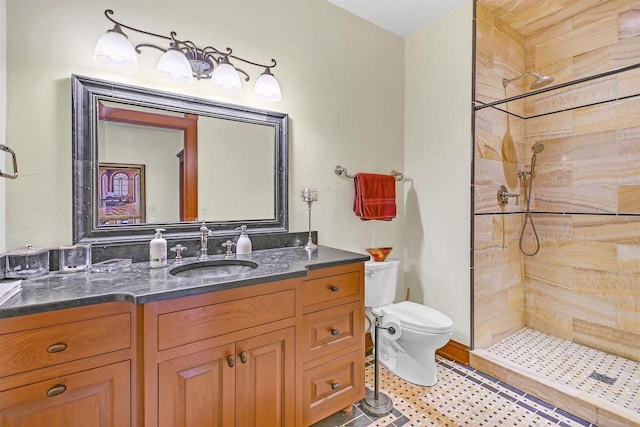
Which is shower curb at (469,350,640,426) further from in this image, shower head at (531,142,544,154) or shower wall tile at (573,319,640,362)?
shower head at (531,142,544,154)


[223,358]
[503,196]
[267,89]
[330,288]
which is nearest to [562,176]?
[503,196]

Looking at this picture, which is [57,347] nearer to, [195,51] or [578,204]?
[195,51]

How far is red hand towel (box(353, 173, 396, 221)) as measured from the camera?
7.46ft

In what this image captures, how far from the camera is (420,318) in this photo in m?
2.04

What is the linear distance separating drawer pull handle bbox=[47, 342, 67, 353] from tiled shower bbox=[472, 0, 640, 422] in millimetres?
2301

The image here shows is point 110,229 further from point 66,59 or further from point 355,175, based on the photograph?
point 355,175

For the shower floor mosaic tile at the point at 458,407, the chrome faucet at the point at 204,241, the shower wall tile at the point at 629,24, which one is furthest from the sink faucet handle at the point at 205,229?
the shower wall tile at the point at 629,24

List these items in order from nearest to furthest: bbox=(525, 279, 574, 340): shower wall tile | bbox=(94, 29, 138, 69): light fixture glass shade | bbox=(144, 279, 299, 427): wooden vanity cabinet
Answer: bbox=(144, 279, 299, 427): wooden vanity cabinet
bbox=(94, 29, 138, 69): light fixture glass shade
bbox=(525, 279, 574, 340): shower wall tile

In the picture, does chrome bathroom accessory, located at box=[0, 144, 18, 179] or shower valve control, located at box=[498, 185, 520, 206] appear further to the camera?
shower valve control, located at box=[498, 185, 520, 206]

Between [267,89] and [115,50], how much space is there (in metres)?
0.76

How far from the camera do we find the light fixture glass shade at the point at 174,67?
1561 millimetres

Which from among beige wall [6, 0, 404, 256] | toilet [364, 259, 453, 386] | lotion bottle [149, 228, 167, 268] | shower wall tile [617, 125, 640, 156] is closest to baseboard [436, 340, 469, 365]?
toilet [364, 259, 453, 386]

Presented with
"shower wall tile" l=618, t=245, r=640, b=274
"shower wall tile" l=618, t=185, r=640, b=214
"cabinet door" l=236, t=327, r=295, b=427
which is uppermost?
"shower wall tile" l=618, t=185, r=640, b=214

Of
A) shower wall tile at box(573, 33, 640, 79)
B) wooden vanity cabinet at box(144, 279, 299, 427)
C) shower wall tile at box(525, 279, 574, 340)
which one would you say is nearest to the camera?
wooden vanity cabinet at box(144, 279, 299, 427)
